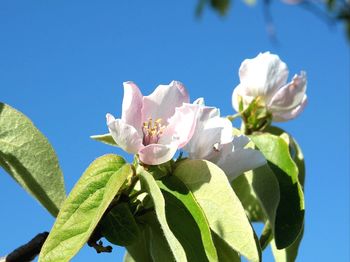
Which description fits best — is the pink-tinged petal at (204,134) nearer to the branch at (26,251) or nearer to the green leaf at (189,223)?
the green leaf at (189,223)

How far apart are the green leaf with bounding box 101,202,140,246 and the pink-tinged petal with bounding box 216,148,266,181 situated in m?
0.14

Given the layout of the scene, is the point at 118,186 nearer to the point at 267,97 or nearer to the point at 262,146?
the point at 262,146

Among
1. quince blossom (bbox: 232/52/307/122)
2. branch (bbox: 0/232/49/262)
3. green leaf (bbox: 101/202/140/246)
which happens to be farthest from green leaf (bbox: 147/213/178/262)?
quince blossom (bbox: 232/52/307/122)

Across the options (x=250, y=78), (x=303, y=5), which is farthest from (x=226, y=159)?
(x=303, y=5)

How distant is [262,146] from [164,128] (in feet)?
0.72

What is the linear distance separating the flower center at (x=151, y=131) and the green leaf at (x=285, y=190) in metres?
0.20

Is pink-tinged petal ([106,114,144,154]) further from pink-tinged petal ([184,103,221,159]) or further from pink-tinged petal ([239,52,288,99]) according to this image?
pink-tinged petal ([239,52,288,99])

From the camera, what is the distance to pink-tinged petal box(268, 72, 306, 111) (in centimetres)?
121

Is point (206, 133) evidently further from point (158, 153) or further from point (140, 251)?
point (140, 251)

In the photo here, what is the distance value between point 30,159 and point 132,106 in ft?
0.46

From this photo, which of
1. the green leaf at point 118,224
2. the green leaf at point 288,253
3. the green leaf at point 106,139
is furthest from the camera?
the green leaf at point 288,253

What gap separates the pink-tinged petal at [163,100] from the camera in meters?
0.88

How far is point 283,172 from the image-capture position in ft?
3.26

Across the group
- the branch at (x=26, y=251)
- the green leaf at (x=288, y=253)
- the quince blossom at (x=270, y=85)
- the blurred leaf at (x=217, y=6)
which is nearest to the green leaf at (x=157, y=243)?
the branch at (x=26, y=251)
